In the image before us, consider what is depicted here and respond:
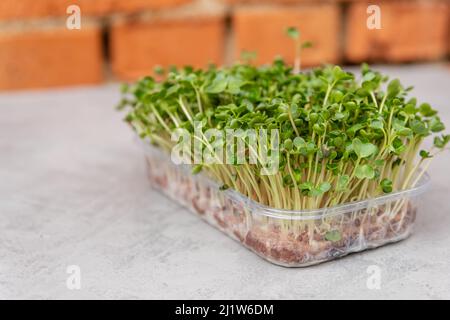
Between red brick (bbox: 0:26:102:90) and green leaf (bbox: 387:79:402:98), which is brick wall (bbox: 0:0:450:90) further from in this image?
green leaf (bbox: 387:79:402:98)

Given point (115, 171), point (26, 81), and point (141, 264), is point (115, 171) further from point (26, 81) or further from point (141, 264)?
point (26, 81)

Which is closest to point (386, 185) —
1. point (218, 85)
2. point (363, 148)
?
point (363, 148)

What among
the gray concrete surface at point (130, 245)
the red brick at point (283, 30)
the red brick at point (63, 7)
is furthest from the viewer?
the red brick at point (283, 30)

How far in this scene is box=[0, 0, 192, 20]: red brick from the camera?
4.50ft

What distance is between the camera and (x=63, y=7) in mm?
1396

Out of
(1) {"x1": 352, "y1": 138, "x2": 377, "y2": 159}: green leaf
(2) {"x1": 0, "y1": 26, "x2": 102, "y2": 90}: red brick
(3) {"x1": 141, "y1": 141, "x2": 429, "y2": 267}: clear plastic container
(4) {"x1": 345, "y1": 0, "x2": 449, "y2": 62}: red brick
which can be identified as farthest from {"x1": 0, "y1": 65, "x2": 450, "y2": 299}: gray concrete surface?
(4) {"x1": 345, "y1": 0, "x2": 449, "y2": 62}: red brick

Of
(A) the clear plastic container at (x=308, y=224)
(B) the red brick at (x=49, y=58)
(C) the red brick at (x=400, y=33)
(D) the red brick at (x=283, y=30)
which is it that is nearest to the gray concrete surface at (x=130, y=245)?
(A) the clear plastic container at (x=308, y=224)

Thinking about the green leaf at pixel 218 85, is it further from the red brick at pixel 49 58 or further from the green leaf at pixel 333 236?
the red brick at pixel 49 58

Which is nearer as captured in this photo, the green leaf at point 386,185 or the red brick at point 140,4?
the green leaf at point 386,185

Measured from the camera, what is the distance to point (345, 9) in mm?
1600

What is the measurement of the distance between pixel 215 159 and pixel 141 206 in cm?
19

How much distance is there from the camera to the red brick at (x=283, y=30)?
1529mm

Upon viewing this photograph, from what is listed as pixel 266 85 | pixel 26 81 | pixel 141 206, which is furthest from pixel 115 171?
pixel 26 81

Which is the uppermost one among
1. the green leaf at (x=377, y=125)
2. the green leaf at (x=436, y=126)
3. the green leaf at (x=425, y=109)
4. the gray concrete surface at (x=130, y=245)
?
the green leaf at (x=425, y=109)
